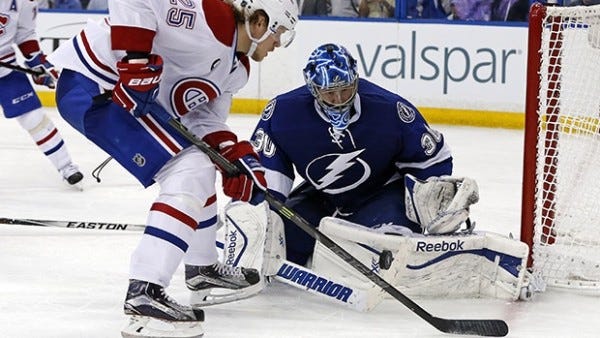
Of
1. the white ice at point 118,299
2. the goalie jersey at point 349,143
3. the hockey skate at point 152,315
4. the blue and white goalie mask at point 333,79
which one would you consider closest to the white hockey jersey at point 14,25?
the white ice at point 118,299

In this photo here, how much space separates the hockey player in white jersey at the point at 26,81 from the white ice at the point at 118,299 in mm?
229

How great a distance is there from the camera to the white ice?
293 cm

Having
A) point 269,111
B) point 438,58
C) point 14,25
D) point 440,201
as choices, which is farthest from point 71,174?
point 438,58

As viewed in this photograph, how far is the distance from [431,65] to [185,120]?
4.18 metres

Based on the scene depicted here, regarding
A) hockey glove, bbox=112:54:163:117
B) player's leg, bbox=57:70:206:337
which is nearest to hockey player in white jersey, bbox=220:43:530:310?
player's leg, bbox=57:70:206:337

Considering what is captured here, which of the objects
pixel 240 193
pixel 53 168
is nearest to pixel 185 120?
pixel 240 193

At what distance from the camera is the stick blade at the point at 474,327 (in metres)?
2.89

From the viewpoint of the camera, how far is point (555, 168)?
11.5 feet

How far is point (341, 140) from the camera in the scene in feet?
11.1

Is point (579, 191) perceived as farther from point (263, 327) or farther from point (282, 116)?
point (263, 327)

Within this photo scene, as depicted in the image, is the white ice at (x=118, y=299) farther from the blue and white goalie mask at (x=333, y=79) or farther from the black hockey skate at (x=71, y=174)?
the blue and white goalie mask at (x=333, y=79)

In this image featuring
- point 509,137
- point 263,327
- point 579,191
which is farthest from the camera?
point 509,137

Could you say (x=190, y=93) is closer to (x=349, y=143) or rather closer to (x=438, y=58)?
(x=349, y=143)

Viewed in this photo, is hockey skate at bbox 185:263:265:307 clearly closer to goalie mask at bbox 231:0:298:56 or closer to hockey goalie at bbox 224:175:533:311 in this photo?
hockey goalie at bbox 224:175:533:311
